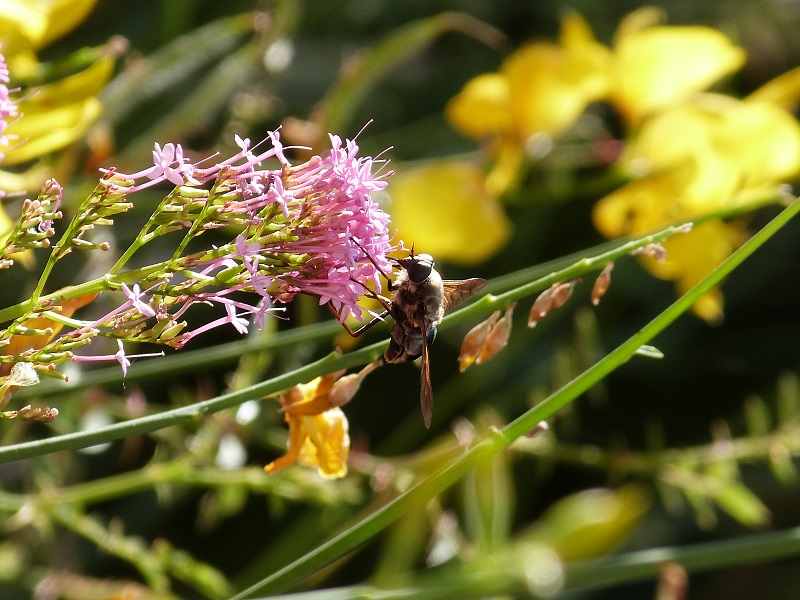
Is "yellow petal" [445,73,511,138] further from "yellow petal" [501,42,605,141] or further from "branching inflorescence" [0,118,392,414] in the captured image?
"branching inflorescence" [0,118,392,414]

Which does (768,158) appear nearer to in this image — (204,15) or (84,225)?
(204,15)

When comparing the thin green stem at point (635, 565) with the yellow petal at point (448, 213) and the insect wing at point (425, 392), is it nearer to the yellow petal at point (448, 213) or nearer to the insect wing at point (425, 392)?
the insect wing at point (425, 392)

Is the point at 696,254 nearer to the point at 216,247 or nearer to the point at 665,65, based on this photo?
the point at 665,65

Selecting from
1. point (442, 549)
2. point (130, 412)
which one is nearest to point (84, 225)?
point (130, 412)

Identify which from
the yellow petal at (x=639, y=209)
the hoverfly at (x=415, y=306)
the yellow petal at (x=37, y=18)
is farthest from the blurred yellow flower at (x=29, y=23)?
the yellow petal at (x=639, y=209)

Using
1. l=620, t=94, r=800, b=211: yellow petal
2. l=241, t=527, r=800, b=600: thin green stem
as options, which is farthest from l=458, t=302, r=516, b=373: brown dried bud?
l=620, t=94, r=800, b=211: yellow petal
